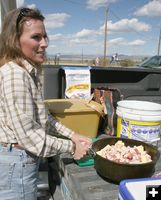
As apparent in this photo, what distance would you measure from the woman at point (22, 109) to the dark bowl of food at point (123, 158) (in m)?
0.20

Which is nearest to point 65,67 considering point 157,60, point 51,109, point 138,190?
point 51,109

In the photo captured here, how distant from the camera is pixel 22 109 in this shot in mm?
1529

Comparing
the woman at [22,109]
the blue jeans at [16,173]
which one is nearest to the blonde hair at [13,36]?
the woman at [22,109]

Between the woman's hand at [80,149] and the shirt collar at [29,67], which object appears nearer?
the shirt collar at [29,67]

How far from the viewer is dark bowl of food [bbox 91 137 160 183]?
1.59m

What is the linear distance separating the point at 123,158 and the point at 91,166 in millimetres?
276

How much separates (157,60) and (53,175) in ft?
13.3

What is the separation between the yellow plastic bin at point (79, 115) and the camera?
2.44 m

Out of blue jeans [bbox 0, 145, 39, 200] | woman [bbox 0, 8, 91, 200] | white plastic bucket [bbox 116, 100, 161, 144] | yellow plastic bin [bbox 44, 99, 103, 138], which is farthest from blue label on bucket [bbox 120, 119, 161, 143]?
blue jeans [bbox 0, 145, 39, 200]

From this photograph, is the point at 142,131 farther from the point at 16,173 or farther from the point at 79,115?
the point at 16,173

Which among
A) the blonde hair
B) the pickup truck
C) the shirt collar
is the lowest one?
the pickup truck

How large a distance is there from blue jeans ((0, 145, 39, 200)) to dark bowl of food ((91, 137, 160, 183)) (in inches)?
15.2

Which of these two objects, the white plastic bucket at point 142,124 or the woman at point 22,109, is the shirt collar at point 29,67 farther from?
the white plastic bucket at point 142,124

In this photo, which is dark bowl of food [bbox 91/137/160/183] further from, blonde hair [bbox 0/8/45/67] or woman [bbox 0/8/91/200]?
blonde hair [bbox 0/8/45/67]
